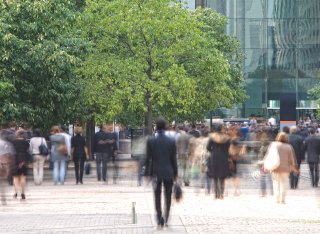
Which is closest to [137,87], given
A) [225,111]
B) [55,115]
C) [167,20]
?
[167,20]

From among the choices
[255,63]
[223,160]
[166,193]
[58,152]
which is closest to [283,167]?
[223,160]

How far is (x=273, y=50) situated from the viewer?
70250 millimetres

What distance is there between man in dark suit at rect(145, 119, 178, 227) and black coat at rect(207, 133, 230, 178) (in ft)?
22.8

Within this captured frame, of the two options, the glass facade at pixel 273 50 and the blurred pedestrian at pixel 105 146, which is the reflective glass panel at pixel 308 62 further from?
the blurred pedestrian at pixel 105 146

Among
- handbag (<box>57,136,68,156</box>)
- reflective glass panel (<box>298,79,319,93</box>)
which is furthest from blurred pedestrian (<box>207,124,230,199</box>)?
reflective glass panel (<box>298,79,319,93</box>)

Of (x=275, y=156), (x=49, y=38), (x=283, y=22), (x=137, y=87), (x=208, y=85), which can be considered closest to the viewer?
(x=275, y=156)

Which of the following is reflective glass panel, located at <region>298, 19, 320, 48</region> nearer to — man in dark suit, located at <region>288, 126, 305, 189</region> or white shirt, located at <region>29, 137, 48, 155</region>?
man in dark suit, located at <region>288, 126, 305, 189</region>

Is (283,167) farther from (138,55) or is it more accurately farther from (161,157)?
(138,55)

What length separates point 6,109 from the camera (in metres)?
33.7

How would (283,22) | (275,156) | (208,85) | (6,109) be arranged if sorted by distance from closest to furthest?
(275,156) → (6,109) → (208,85) → (283,22)

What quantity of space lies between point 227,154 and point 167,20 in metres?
22.4

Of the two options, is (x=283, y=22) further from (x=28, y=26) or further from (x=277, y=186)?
(x=277, y=186)

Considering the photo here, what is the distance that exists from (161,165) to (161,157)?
0.45 feet

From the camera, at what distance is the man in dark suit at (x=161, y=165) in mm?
15898
